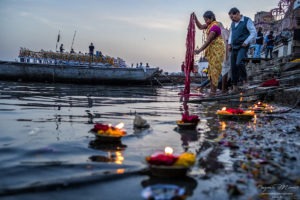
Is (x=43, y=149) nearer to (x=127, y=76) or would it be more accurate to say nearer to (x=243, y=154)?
(x=243, y=154)

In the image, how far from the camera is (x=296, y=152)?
123 inches

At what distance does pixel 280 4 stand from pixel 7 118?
134ft

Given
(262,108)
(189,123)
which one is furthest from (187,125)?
(262,108)

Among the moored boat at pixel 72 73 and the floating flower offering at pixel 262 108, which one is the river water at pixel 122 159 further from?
the moored boat at pixel 72 73

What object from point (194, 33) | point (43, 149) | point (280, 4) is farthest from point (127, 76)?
point (43, 149)

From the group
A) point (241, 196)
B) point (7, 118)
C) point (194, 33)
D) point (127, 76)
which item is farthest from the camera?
point (127, 76)

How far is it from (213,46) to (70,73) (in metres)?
21.0

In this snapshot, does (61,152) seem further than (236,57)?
No

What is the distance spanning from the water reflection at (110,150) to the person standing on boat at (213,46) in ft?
23.4

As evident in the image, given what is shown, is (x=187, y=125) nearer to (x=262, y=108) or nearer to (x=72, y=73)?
(x=262, y=108)

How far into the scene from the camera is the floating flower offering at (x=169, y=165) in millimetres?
2277

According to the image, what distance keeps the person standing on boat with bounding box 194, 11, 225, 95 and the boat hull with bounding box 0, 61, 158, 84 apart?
19.5 meters

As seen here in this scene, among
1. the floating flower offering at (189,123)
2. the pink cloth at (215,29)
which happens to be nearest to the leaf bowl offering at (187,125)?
the floating flower offering at (189,123)

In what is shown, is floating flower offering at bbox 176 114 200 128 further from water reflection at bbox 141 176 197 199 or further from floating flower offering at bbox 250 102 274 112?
floating flower offering at bbox 250 102 274 112
